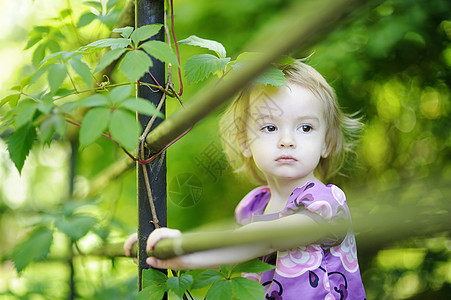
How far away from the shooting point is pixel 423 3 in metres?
1.92

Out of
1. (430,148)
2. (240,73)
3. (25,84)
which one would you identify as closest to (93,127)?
(240,73)

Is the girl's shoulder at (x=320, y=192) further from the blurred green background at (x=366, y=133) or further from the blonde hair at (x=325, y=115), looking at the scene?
the blurred green background at (x=366, y=133)

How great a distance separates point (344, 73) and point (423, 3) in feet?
1.30

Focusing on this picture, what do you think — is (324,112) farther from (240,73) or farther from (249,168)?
(240,73)

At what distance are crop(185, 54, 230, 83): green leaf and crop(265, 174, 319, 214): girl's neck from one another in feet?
0.96

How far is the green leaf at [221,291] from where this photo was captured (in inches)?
27.4

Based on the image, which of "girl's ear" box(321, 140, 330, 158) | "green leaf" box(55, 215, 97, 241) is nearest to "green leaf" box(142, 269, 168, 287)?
"green leaf" box(55, 215, 97, 241)

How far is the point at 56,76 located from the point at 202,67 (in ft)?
0.74

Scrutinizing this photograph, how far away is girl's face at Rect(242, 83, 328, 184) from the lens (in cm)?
89

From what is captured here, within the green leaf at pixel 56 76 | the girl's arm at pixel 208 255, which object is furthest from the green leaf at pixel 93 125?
the girl's arm at pixel 208 255

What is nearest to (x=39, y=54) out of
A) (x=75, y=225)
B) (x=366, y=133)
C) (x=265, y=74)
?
(x=75, y=225)

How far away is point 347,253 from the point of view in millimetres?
883

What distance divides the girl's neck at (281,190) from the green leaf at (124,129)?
0.44 metres

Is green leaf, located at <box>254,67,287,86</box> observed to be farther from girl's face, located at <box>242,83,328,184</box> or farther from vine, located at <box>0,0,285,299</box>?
girl's face, located at <box>242,83,328,184</box>
